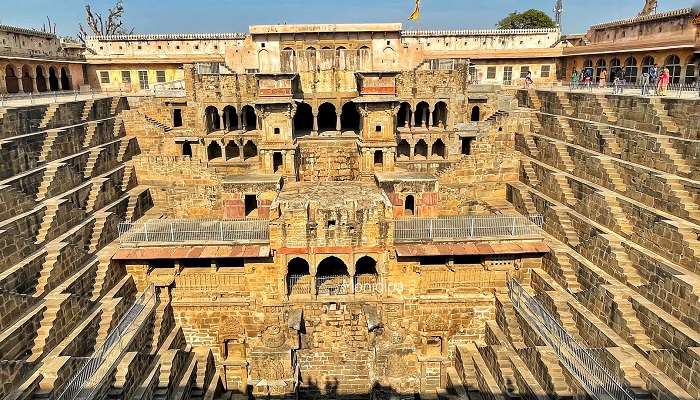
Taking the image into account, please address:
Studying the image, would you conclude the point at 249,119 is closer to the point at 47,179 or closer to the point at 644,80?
the point at 47,179

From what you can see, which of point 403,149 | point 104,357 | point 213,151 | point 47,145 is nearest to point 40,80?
point 213,151

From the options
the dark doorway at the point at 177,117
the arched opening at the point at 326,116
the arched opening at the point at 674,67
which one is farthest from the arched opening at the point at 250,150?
the arched opening at the point at 674,67

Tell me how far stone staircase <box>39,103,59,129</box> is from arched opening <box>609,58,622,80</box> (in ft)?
127

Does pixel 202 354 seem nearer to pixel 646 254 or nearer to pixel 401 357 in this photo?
pixel 401 357

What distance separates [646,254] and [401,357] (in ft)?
32.2

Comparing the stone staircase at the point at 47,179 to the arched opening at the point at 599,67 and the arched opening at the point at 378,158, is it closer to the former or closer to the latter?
the arched opening at the point at 378,158

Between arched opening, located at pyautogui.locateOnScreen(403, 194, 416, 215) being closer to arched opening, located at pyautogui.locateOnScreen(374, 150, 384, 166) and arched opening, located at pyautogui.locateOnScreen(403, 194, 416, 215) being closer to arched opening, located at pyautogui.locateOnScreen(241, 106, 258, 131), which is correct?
arched opening, located at pyautogui.locateOnScreen(374, 150, 384, 166)

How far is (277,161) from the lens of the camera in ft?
94.0

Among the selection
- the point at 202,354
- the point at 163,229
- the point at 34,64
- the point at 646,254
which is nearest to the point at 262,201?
the point at 163,229

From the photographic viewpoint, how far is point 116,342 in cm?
1666

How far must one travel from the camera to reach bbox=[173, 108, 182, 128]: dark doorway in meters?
32.8

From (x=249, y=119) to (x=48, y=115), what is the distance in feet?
43.2

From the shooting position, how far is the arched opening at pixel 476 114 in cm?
3334

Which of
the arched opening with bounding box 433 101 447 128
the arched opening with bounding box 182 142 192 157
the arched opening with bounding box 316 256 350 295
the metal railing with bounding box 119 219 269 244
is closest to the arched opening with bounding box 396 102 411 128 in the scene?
the arched opening with bounding box 433 101 447 128
